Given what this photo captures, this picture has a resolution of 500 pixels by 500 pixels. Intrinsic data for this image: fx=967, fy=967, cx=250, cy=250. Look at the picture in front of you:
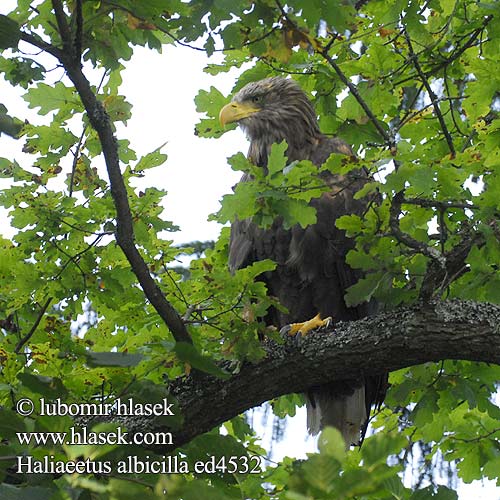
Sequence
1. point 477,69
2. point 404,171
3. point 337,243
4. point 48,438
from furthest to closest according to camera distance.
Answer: point 337,243, point 477,69, point 404,171, point 48,438

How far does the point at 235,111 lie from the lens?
18.3 ft

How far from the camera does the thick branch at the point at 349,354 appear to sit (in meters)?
3.65

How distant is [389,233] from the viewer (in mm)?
3650

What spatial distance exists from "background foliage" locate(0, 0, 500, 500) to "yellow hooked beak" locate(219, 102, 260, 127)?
6cm

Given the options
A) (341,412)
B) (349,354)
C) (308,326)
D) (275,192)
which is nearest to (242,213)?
(275,192)

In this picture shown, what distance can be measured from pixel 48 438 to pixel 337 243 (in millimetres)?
2860

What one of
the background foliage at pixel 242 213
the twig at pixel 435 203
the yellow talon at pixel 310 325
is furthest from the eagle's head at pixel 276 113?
the twig at pixel 435 203

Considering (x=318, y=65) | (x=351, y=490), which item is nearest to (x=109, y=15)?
(x=318, y=65)

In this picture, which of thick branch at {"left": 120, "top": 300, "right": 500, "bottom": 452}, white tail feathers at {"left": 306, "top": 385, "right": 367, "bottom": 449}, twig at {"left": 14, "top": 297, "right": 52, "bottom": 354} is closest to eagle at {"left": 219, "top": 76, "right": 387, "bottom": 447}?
white tail feathers at {"left": 306, "top": 385, "right": 367, "bottom": 449}

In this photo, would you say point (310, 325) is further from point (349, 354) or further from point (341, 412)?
point (349, 354)

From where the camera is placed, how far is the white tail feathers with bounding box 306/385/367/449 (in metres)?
5.30

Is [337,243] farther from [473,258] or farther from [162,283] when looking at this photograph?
[473,258]

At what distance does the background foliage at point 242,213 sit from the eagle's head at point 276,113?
22.1 inches

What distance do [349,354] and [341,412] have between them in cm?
165
